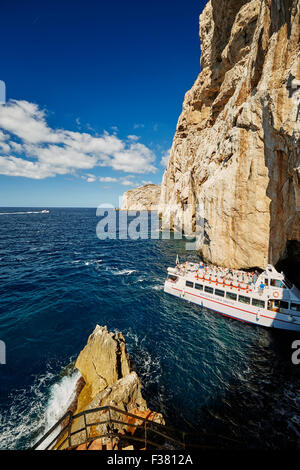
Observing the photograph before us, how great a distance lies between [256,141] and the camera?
77.6 feet

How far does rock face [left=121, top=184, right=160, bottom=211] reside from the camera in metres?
172

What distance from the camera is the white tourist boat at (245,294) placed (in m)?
19.1

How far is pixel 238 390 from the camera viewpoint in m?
13.2

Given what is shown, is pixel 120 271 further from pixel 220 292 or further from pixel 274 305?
pixel 274 305

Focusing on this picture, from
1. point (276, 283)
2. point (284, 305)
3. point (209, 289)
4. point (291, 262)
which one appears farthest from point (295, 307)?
point (209, 289)

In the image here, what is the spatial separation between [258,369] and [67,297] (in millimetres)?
20194

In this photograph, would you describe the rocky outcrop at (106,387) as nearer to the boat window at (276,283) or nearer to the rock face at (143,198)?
the boat window at (276,283)

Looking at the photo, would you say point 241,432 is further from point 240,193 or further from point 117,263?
point 117,263

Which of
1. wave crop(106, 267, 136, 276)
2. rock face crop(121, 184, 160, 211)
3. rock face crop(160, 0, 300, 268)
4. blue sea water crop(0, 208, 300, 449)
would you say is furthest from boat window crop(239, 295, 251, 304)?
rock face crop(121, 184, 160, 211)

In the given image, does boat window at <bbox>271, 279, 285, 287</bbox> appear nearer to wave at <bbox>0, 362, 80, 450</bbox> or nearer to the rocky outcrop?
the rocky outcrop

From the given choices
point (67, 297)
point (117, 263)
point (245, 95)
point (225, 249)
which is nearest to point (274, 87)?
point (245, 95)

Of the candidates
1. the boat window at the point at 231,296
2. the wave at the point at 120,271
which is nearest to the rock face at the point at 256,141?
the boat window at the point at 231,296

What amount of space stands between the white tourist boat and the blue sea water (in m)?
1.02
